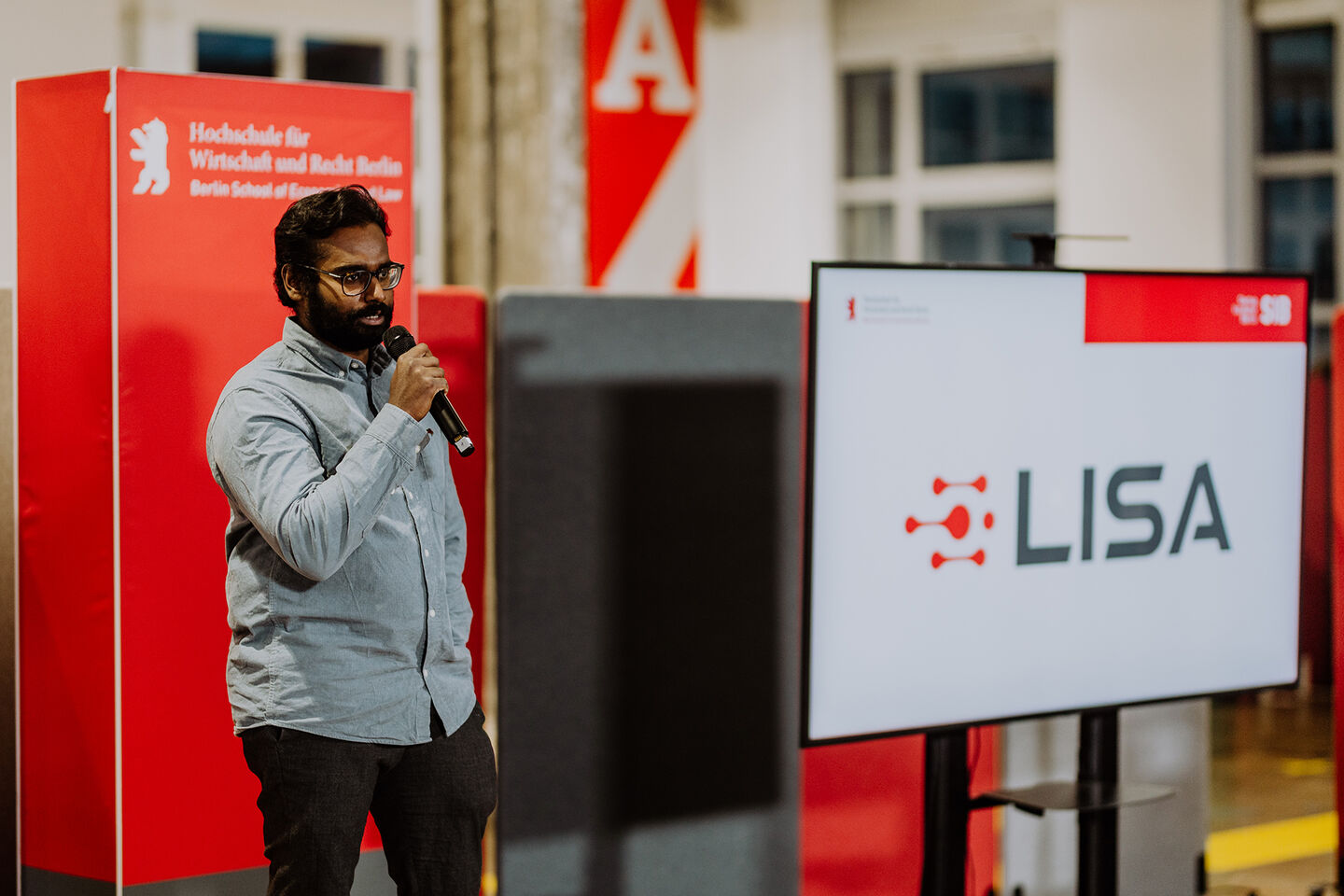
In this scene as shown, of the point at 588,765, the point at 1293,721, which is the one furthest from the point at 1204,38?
the point at 588,765

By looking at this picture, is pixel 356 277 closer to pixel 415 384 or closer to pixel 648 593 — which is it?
pixel 415 384

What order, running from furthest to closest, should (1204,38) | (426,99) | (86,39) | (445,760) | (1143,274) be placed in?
(1204,38)
(426,99)
(86,39)
(1143,274)
(445,760)

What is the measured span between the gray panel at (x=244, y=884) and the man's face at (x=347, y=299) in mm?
888

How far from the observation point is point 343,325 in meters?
1.65

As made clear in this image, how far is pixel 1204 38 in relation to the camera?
564 cm

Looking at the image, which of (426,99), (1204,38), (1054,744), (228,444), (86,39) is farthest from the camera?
(1204,38)

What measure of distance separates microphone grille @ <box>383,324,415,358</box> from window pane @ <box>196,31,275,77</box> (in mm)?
4191

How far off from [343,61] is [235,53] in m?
0.42

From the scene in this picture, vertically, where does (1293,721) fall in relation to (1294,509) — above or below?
below

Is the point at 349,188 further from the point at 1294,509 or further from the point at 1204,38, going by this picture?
the point at 1204,38

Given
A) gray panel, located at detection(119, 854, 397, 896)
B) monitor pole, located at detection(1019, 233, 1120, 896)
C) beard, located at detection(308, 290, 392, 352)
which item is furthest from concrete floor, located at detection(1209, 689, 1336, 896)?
beard, located at detection(308, 290, 392, 352)

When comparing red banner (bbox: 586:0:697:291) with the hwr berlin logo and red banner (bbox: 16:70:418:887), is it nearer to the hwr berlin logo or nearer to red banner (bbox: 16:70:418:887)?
red banner (bbox: 16:70:418:887)

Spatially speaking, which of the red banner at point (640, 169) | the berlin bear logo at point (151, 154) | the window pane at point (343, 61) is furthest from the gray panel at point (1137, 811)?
the window pane at point (343, 61)

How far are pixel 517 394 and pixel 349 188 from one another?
0.59m
